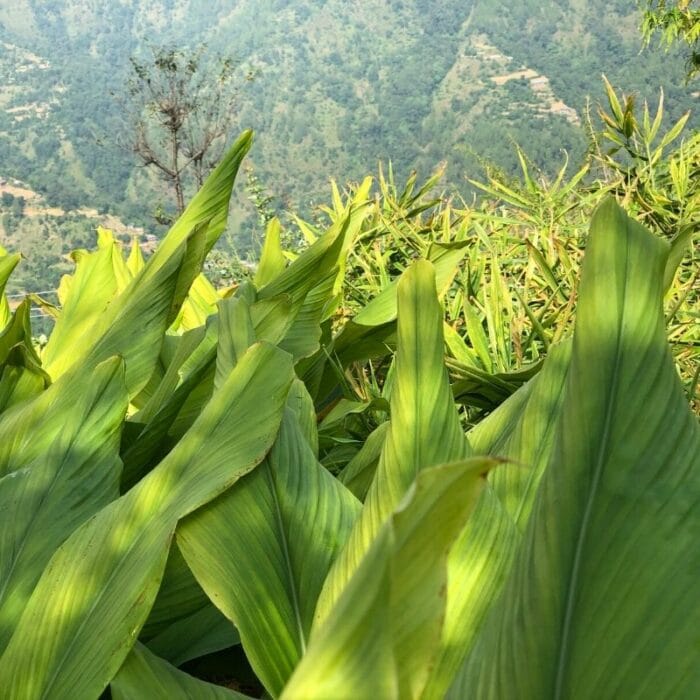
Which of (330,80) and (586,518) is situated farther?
(330,80)

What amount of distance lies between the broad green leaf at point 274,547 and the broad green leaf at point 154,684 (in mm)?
36

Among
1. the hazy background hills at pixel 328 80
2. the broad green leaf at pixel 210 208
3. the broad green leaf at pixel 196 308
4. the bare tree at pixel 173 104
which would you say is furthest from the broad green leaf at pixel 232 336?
the hazy background hills at pixel 328 80

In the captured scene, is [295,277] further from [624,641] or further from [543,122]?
[543,122]

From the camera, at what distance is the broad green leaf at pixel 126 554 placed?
48 centimetres

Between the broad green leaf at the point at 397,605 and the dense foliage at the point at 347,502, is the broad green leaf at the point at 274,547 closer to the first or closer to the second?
the dense foliage at the point at 347,502

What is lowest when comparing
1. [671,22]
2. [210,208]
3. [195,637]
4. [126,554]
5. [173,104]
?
[195,637]

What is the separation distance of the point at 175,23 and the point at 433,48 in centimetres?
2583

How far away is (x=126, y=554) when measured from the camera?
1.75 feet

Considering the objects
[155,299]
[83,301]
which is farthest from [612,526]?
[83,301]

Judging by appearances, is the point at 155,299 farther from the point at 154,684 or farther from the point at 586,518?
the point at 586,518

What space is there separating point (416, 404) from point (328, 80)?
205 feet

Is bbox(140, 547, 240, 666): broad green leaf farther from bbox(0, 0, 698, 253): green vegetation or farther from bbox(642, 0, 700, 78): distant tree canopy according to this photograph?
bbox(0, 0, 698, 253): green vegetation

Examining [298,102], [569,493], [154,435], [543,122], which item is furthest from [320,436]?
[298,102]

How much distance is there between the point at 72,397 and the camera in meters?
0.77
